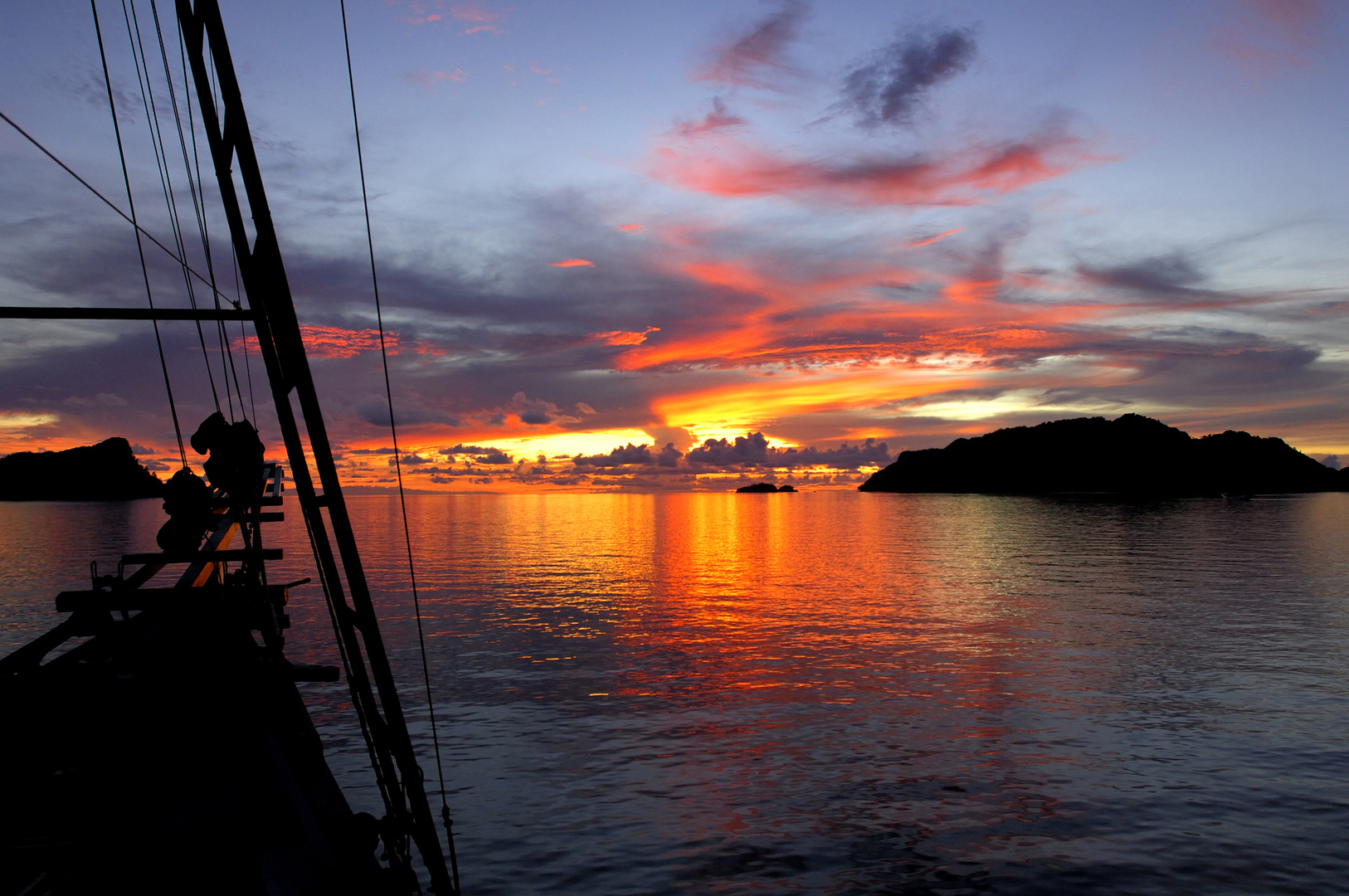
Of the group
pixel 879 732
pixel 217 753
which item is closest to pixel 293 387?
pixel 217 753

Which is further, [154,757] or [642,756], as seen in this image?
[642,756]

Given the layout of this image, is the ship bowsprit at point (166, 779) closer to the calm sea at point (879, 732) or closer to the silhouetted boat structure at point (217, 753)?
the silhouetted boat structure at point (217, 753)

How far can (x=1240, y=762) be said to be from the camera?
13.6 meters

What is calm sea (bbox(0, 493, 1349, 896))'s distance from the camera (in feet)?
33.4

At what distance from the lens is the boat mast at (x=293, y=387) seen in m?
7.18

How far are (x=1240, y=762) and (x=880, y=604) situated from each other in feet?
67.2

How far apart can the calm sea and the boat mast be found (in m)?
3.11

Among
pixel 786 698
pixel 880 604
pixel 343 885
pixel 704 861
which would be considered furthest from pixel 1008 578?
pixel 343 885

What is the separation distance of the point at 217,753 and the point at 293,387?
386 cm

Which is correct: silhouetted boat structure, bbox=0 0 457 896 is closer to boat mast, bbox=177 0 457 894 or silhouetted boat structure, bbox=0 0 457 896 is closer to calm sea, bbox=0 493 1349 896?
boat mast, bbox=177 0 457 894

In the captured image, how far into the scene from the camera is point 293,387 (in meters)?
7.84

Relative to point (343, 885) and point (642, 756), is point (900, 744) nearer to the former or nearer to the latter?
point (642, 756)

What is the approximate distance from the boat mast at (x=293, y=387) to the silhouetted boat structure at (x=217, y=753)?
0.9 inches

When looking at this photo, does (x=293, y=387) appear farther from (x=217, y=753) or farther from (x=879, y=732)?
(x=879, y=732)
